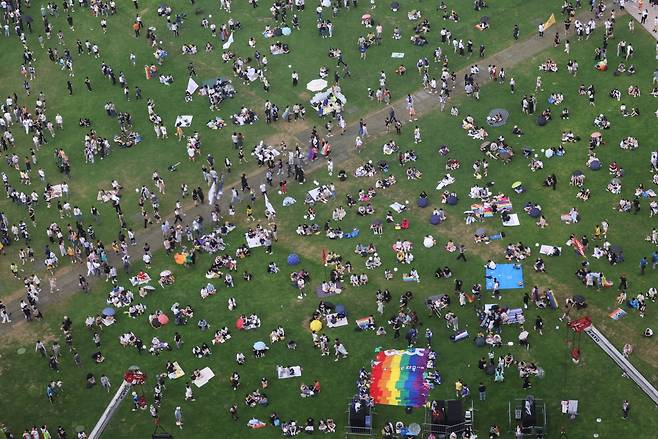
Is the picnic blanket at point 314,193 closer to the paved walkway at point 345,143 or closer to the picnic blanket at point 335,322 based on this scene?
the paved walkway at point 345,143

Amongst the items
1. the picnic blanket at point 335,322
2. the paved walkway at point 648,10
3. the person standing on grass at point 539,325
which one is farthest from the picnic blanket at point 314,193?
the paved walkway at point 648,10

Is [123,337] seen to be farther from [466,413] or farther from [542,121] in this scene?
[542,121]

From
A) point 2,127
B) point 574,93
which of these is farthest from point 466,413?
point 2,127

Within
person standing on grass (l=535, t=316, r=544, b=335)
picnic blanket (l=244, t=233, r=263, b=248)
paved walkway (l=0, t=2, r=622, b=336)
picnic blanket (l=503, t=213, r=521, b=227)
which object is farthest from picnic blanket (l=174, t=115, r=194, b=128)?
person standing on grass (l=535, t=316, r=544, b=335)

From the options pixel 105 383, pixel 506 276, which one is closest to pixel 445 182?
pixel 506 276

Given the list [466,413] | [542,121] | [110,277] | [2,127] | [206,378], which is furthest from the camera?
[2,127]

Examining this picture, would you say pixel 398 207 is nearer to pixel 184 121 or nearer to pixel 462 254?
pixel 462 254
